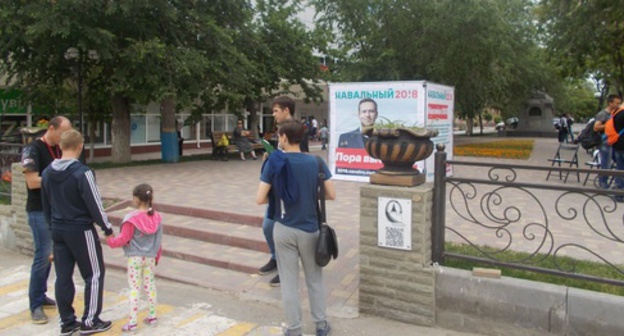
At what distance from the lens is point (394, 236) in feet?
15.4

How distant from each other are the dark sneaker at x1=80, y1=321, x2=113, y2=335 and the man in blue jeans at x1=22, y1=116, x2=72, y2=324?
25.0 inches

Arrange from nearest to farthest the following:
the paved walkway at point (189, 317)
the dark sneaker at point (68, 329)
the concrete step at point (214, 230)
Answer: the dark sneaker at point (68, 329) < the paved walkway at point (189, 317) < the concrete step at point (214, 230)

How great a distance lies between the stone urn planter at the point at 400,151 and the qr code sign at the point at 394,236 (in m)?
0.42

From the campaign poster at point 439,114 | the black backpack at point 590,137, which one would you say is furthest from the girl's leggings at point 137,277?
the black backpack at point 590,137

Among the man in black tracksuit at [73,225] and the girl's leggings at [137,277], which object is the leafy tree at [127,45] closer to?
the man in black tracksuit at [73,225]

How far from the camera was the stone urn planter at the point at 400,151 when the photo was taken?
4.67m

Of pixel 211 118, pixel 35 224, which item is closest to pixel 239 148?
pixel 211 118

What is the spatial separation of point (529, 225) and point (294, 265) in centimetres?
230

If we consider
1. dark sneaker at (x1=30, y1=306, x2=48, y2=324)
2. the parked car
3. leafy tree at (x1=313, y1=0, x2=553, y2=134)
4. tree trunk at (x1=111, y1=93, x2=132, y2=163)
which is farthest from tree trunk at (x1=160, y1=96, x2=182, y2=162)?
the parked car

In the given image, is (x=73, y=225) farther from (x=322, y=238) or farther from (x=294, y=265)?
(x=322, y=238)

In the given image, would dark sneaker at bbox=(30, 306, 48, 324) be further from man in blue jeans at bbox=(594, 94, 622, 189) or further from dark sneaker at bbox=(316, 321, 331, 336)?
man in blue jeans at bbox=(594, 94, 622, 189)

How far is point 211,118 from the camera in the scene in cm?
2909

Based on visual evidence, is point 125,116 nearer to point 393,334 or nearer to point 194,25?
point 194,25

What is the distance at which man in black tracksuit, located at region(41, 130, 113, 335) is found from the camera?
4180mm
